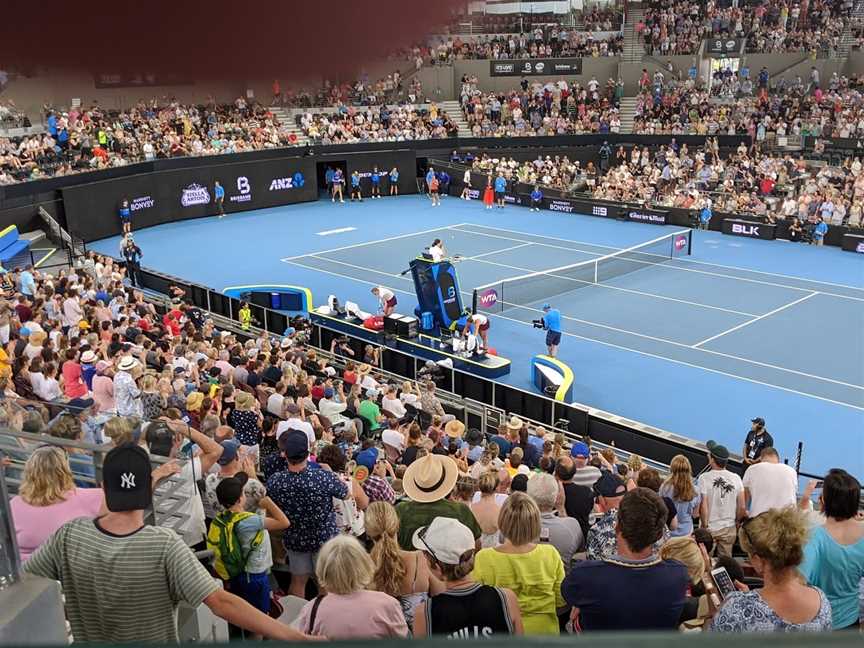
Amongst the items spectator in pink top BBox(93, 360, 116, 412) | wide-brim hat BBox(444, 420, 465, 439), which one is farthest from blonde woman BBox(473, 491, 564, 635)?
spectator in pink top BBox(93, 360, 116, 412)

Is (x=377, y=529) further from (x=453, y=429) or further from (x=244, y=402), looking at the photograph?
(x=453, y=429)

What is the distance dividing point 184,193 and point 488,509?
34.5 meters

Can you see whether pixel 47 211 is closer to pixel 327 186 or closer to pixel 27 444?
pixel 327 186

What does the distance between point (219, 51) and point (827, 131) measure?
44.3 meters

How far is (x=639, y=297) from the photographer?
86.8 ft

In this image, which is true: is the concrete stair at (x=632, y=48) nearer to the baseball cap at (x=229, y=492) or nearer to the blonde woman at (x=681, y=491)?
the blonde woman at (x=681, y=491)

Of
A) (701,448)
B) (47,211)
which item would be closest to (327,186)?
(47,211)

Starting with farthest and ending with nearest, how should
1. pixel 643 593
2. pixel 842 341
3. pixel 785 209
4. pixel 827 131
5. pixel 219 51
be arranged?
1. pixel 827 131
2. pixel 785 209
3. pixel 842 341
4. pixel 643 593
5. pixel 219 51

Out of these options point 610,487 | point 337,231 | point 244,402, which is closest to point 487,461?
point 610,487

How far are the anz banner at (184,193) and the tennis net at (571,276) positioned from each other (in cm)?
1709

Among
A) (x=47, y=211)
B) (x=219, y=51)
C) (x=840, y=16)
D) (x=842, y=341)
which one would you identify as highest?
(x=840, y=16)

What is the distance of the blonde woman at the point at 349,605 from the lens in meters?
4.39

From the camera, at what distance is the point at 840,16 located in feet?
149

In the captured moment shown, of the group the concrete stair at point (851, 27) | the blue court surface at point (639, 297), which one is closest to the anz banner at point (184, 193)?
the blue court surface at point (639, 297)
